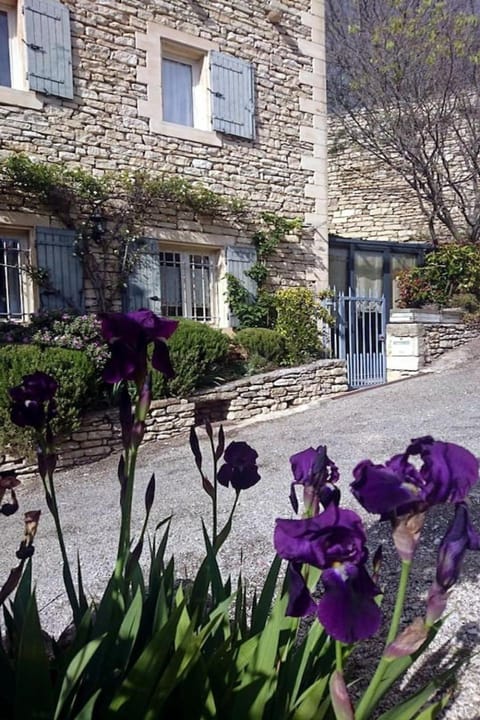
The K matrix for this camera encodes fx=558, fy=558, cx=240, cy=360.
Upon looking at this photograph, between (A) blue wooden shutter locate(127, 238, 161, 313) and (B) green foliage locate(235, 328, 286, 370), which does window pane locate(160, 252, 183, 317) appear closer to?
(A) blue wooden shutter locate(127, 238, 161, 313)

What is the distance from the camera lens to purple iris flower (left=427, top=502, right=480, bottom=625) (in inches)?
34.9

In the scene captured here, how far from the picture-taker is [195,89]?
905 centimetres

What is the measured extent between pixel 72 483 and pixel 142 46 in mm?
6531

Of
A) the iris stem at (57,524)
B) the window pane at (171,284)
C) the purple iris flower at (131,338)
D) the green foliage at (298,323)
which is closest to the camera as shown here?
the purple iris flower at (131,338)

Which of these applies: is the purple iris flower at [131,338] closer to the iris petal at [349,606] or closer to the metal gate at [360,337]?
the iris petal at [349,606]

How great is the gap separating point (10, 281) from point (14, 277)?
77 millimetres

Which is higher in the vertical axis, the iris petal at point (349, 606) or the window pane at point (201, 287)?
the window pane at point (201, 287)

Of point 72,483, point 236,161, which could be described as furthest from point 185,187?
point 72,483

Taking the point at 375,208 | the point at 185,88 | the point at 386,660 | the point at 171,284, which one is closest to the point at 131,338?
the point at 386,660

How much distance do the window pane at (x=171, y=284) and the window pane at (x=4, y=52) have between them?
313 centimetres

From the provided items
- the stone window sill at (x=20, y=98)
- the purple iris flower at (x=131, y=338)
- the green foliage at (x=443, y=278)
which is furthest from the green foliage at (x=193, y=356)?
the purple iris flower at (x=131, y=338)

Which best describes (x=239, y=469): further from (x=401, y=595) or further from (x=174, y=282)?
(x=174, y=282)

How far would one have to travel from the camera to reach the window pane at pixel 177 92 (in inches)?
346

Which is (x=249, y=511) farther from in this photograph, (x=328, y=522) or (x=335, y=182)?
(x=335, y=182)
